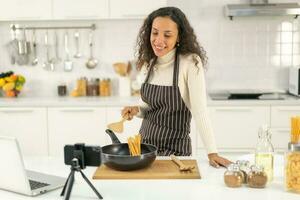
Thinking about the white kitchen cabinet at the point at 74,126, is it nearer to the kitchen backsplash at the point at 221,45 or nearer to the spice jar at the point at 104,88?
the spice jar at the point at 104,88

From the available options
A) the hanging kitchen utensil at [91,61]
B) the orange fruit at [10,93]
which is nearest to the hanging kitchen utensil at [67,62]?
the hanging kitchen utensil at [91,61]

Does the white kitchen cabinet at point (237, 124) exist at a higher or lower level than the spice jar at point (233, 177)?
lower

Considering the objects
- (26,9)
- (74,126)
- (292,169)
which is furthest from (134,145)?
(26,9)

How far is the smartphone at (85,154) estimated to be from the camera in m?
1.62

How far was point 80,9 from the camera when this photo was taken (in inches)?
160

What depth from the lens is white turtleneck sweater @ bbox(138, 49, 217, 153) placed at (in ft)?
7.23

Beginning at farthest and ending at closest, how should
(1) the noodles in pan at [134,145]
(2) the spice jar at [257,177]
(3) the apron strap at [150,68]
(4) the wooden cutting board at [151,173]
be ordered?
(3) the apron strap at [150,68], (1) the noodles in pan at [134,145], (4) the wooden cutting board at [151,173], (2) the spice jar at [257,177]

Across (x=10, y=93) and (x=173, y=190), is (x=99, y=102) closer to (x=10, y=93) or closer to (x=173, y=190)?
(x=10, y=93)

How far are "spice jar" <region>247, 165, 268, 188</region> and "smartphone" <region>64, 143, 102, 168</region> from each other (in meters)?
0.56

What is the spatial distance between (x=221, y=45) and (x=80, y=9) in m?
1.36

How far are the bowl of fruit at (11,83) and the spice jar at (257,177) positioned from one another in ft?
10.1

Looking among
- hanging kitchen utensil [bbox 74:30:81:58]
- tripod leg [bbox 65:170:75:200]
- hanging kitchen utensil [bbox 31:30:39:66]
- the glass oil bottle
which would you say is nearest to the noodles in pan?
tripod leg [bbox 65:170:75:200]

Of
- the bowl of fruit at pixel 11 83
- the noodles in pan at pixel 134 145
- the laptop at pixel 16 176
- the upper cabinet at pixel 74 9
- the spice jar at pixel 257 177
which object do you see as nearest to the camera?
the laptop at pixel 16 176

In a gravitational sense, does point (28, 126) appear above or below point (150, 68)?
below
